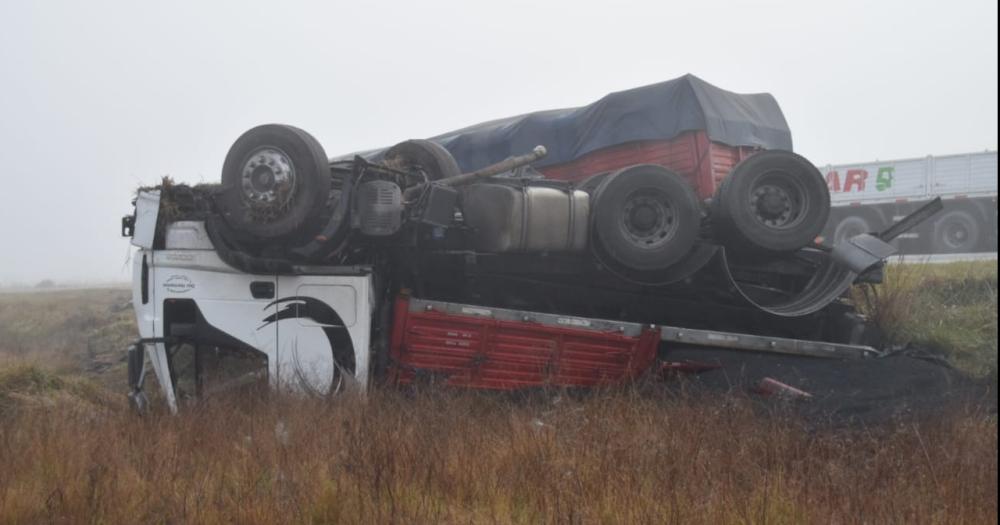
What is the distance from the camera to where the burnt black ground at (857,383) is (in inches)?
204

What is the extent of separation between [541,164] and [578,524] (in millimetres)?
5953

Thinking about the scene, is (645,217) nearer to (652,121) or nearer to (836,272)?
(836,272)

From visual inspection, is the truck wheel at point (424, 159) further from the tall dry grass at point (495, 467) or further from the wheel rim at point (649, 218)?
the tall dry grass at point (495, 467)

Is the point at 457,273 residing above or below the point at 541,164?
below

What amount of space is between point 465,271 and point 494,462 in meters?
2.22

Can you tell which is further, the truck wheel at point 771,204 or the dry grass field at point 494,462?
the truck wheel at point 771,204

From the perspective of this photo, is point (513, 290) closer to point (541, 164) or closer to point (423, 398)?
point (423, 398)

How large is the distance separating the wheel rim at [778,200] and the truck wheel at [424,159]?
95.3 inches

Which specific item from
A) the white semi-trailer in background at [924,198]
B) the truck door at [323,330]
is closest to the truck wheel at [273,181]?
the truck door at [323,330]

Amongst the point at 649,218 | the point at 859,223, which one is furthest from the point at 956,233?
the point at 649,218

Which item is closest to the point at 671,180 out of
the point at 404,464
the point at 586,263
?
the point at 586,263

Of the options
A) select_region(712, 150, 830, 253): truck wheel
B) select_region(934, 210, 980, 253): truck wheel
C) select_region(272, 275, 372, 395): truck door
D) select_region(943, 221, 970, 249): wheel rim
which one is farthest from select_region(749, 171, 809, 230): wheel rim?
select_region(943, 221, 970, 249): wheel rim

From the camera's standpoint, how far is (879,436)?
4.58m

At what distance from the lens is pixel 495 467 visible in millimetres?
4027
